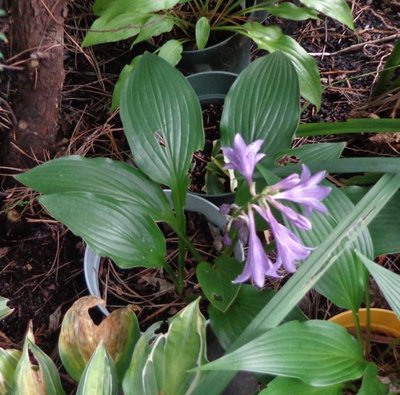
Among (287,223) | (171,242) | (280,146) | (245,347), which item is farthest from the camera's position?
(171,242)

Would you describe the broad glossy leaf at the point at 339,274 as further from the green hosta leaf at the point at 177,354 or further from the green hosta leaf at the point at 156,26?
the green hosta leaf at the point at 156,26

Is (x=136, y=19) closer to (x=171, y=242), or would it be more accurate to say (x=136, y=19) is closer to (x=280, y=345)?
(x=171, y=242)

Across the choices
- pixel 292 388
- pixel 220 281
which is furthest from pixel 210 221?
pixel 292 388

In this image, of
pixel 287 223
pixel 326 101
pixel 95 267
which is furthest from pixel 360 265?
pixel 326 101

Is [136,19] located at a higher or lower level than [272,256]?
higher

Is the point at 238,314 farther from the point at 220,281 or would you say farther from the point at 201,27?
the point at 201,27

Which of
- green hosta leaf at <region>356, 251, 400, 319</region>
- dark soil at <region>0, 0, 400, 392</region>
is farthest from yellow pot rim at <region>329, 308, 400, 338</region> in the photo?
green hosta leaf at <region>356, 251, 400, 319</region>
